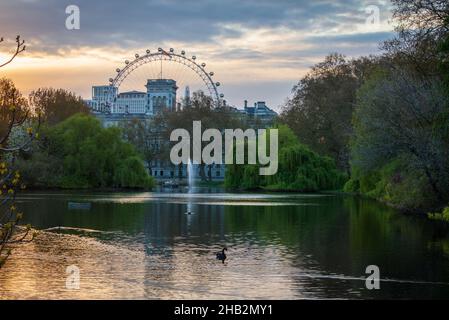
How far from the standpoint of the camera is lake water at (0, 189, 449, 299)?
1727 centimetres

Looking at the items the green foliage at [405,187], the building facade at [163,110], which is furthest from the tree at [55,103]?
the green foliage at [405,187]

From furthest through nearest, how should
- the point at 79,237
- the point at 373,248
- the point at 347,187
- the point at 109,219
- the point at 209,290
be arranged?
the point at 347,187 → the point at 109,219 → the point at 79,237 → the point at 373,248 → the point at 209,290

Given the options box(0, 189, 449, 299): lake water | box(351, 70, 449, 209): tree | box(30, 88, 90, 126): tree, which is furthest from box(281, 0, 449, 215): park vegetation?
box(30, 88, 90, 126): tree

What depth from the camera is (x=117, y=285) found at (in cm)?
1767

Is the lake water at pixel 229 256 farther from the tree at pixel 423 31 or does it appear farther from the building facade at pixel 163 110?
the building facade at pixel 163 110

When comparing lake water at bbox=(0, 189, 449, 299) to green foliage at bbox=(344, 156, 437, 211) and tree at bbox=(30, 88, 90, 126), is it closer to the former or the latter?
green foliage at bbox=(344, 156, 437, 211)

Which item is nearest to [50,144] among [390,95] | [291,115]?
[291,115]

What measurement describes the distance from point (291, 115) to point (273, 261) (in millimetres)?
61670

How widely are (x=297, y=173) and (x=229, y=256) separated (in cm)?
4833

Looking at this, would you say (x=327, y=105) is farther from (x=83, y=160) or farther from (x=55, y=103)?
(x=55, y=103)

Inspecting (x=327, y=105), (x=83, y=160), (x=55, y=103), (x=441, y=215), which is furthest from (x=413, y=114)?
(x=55, y=103)

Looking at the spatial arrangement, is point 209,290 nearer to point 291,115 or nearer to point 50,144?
point 50,144

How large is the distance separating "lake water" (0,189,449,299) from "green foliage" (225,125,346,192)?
3134cm

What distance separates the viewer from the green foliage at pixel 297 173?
70.1m
